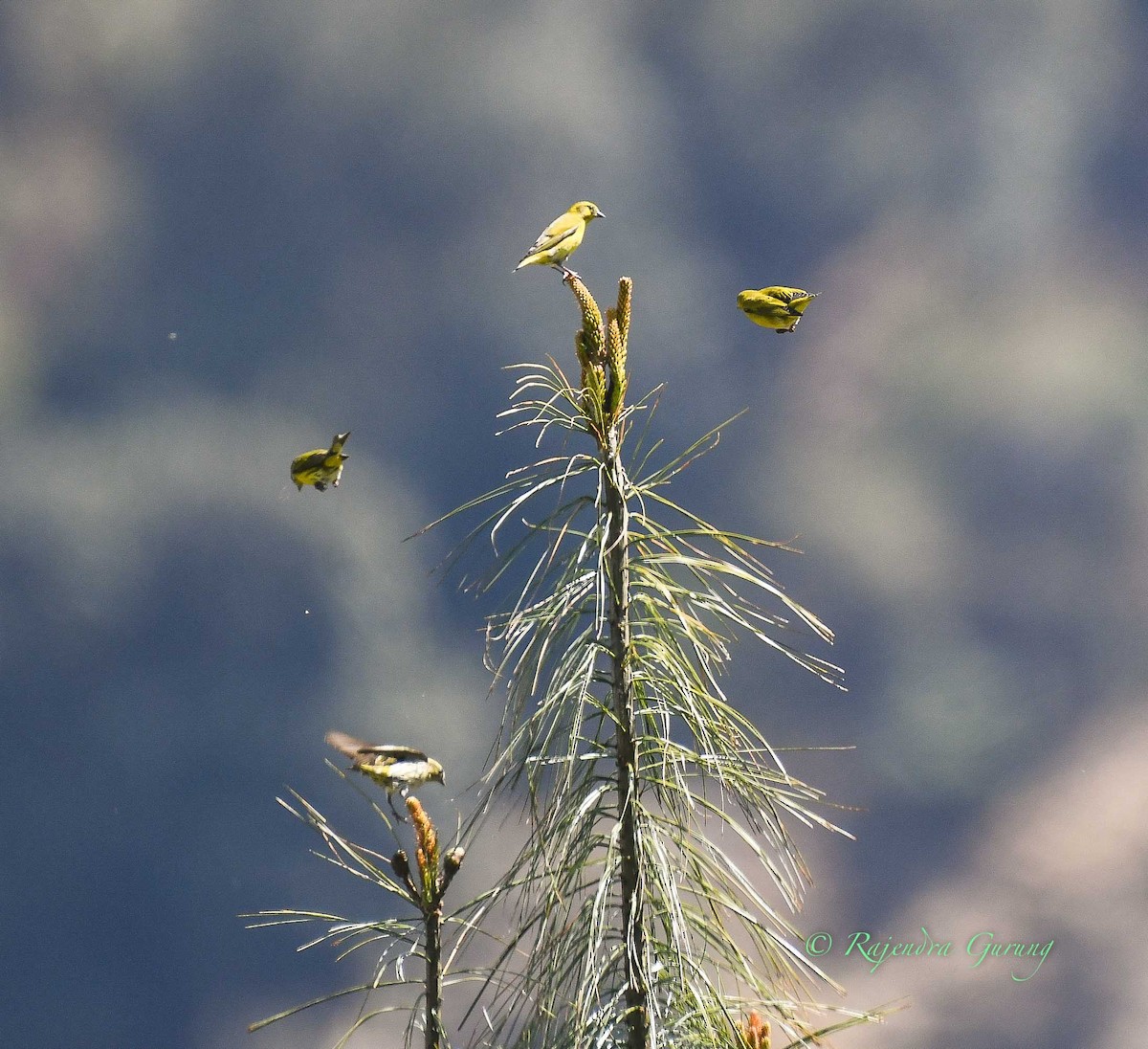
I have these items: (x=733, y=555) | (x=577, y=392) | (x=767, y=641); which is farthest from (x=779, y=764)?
(x=577, y=392)

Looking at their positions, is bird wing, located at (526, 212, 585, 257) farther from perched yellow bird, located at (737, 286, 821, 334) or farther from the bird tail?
the bird tail

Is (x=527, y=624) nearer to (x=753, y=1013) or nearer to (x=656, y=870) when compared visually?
(x=656, y=870)

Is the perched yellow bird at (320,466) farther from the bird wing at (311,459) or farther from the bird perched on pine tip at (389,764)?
the bird perched on pine tip at (389,764)

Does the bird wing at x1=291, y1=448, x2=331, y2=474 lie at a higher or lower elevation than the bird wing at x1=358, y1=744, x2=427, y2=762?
higher

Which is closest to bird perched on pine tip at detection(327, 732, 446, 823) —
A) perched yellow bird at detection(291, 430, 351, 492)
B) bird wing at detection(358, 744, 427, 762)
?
bird wing at detection(358, 744, 427, 762)

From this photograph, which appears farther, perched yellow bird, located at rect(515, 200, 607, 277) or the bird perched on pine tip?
perched yellow bird, located at rect(515, 200, 607, 277)

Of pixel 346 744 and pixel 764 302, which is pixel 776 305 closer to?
pixel 764 302
